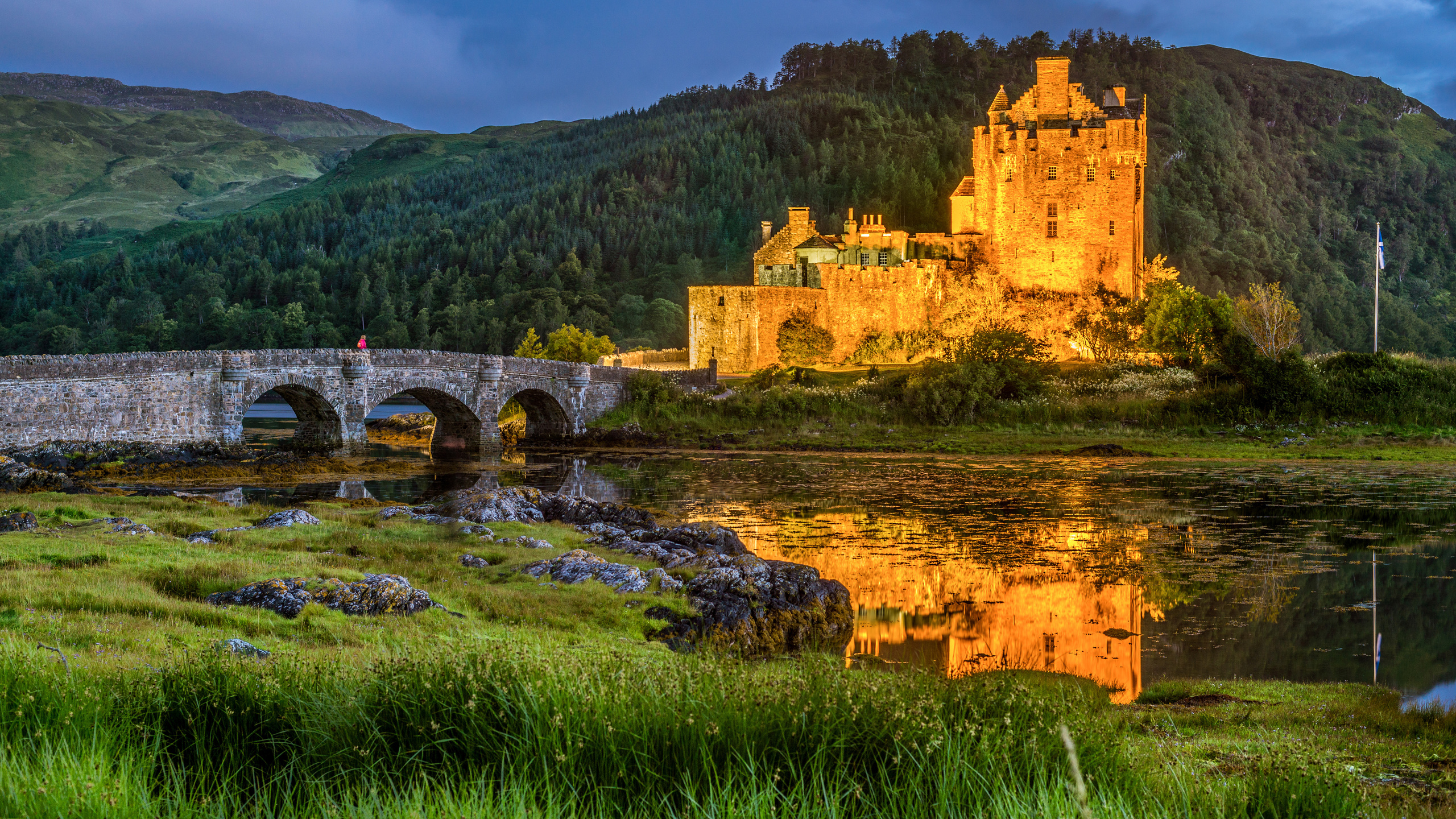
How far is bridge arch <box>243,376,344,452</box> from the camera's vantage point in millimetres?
36250

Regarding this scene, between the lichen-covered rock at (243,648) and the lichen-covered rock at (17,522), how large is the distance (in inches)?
357

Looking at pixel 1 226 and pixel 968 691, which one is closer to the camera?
pixel 968 691

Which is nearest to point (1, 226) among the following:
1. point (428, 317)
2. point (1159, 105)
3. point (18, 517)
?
point (428, 317)

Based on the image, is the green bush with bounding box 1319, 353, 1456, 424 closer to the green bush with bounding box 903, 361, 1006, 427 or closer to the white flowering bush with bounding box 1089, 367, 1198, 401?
the white flowering bush with bounding box 1089, 367, 1198, 401

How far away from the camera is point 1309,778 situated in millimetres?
5355

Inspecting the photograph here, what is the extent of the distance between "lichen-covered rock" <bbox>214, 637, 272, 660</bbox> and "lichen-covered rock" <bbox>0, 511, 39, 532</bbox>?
907 cm

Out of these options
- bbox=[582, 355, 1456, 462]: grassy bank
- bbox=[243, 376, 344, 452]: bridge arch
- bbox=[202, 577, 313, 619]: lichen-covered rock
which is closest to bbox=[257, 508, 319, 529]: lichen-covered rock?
bbox=[202, 577, 313, 619]: lichen-covered rock

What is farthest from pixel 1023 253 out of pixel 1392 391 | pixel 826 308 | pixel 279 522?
pixel 279 522

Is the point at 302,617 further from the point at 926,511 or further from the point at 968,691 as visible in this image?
the point at 926,511

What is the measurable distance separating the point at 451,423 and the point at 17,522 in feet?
93.9

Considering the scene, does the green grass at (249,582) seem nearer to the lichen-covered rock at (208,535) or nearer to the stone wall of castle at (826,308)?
the lichen-covered rock at (208,535)

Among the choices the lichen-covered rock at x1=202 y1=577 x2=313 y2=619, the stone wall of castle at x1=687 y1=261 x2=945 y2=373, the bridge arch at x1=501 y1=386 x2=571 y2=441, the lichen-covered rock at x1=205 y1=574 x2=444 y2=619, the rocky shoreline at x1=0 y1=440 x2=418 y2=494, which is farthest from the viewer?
the stone wall of castle at x1=687 y1=261 x2=945 y2=373

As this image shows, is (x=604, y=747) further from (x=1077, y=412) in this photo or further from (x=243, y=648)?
(x=1077, y=412)

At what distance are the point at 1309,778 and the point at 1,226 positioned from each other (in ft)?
786
